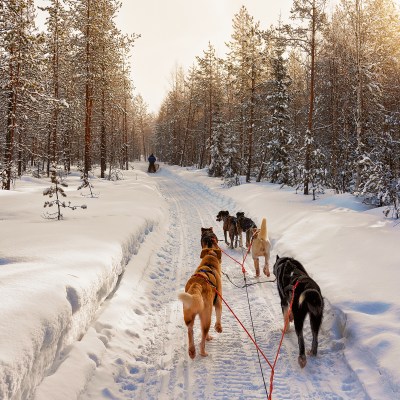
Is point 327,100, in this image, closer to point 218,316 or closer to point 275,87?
point 275,87

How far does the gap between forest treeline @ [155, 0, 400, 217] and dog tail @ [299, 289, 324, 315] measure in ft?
24.7

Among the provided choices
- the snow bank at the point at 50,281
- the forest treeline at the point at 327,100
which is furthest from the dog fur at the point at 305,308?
the forest treeline at the point at 327,100

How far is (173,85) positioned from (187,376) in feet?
178

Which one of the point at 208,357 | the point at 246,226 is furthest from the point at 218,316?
the point at 246,226

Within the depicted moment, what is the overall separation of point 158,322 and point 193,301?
5.47 feet

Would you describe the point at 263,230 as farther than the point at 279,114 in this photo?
No

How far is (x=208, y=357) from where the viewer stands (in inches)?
161

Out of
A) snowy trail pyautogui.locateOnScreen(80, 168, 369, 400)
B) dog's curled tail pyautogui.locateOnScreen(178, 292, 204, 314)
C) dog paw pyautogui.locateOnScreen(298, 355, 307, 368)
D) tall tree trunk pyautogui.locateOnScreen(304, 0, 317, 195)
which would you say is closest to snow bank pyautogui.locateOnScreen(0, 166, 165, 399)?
snowy trail pyautogui.locateOnScreen(80, 168, 369, 400)

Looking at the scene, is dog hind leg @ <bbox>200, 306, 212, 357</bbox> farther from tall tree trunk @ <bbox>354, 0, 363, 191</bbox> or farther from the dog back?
tall tree trunk @ <bbox>354, 0, 363, 191</bbox>

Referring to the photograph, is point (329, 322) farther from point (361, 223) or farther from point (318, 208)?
point (318, 208)

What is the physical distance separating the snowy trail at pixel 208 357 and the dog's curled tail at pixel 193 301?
80 centimetres

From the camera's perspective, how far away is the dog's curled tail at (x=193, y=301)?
3.50 metres

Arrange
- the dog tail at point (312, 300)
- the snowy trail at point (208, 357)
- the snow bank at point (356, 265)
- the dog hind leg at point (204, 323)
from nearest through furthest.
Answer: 1. the snowy trail at point (208, 357)
2. the snow bank at point (356, 265)
3. the dog tail at point (312, 300)
4. the dog hind leg at point (204, 323)

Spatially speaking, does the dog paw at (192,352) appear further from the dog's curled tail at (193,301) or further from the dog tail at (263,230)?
the dog tail at (263,230)
